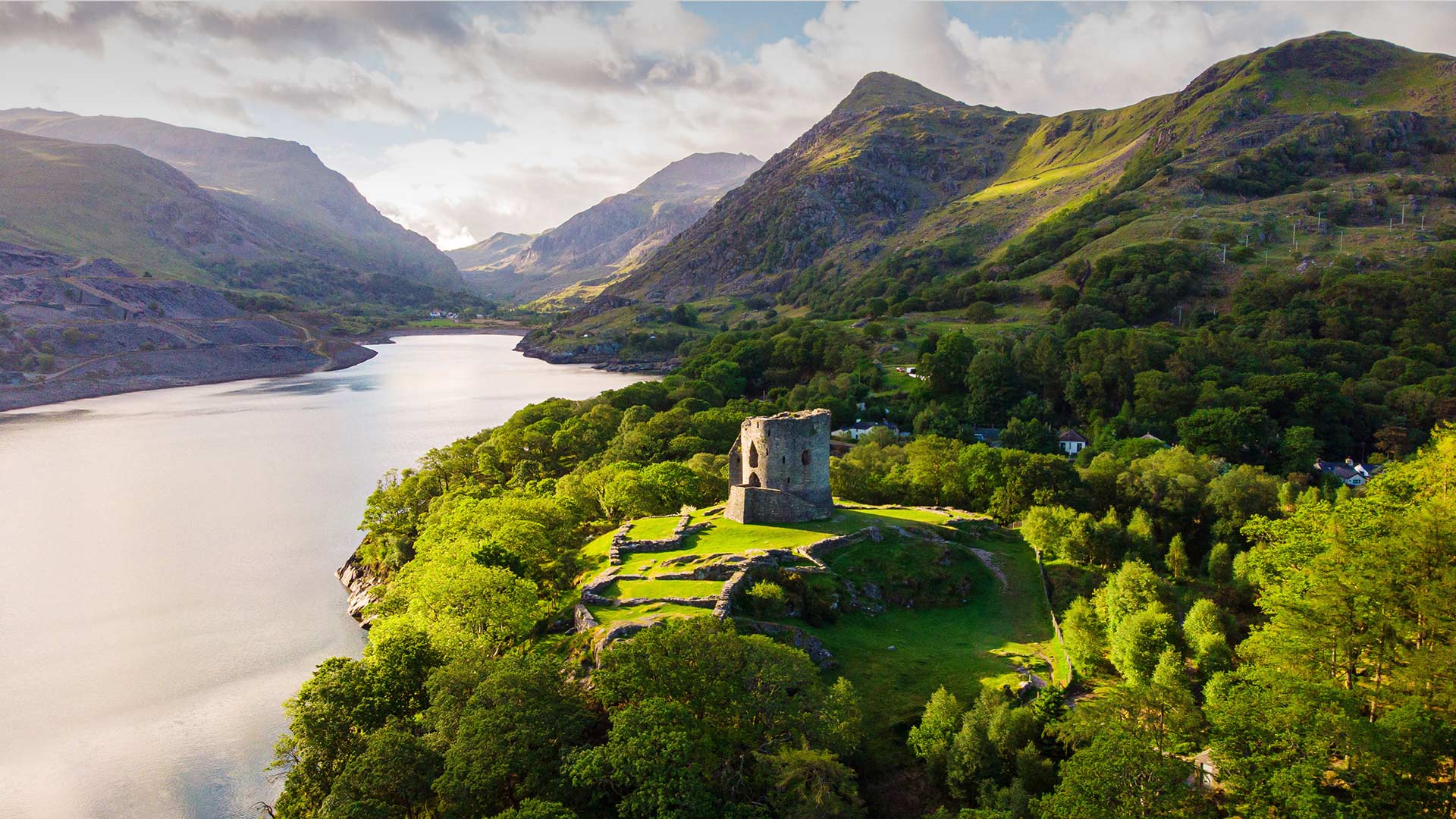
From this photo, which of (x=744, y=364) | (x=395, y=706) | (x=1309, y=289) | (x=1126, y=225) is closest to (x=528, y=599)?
(x=395, y=706)

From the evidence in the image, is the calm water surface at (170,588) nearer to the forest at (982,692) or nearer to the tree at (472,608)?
the forest at (982,692)

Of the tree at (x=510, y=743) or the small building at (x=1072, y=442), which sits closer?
the tree at (x=510, y=743)

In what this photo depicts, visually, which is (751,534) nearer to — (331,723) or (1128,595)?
(1128,595)

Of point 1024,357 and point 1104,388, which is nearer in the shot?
point 1104,388

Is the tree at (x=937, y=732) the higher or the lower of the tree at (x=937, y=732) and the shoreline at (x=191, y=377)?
the lower

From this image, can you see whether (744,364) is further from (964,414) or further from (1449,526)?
(1449,526)

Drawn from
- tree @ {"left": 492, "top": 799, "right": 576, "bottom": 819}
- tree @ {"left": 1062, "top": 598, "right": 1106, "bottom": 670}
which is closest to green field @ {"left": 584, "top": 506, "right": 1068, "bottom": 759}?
tree @ {"left": 1062, "top": 598, "right": 1106, "bottom": 670}

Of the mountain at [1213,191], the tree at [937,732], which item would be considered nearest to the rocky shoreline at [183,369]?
the mountain at [1213,191]
